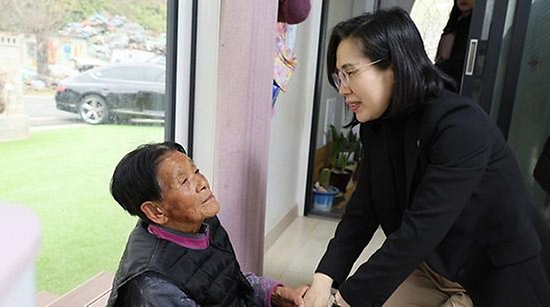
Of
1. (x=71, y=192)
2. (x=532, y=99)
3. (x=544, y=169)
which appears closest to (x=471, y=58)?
(x=532, y=99)

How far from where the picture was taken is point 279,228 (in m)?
2.64

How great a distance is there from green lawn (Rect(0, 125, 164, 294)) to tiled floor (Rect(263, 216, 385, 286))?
87 centimetres

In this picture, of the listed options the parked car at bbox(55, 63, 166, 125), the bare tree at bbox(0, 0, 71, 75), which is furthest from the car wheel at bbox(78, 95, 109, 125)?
the bare tree at bbox(0, 0, 71, 75)

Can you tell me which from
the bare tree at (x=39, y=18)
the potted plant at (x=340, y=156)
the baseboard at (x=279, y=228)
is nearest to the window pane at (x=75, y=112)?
the bare tree at (x=39, y=18)

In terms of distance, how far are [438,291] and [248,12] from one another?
0.93 m

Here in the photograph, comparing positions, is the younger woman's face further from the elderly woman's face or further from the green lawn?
the green lawn

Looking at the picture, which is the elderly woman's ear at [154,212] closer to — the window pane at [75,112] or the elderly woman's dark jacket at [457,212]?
the window pane at [75,112]

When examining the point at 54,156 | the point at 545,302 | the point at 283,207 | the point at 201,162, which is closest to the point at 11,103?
the point at 54,156

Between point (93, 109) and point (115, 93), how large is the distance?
3.7 inches

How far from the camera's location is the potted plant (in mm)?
3258

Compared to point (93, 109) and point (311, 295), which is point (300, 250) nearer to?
point (311, 295)

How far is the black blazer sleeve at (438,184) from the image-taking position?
0.98 metres

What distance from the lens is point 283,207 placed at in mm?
→ 2723

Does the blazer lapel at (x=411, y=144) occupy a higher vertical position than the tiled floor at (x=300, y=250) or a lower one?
higher
